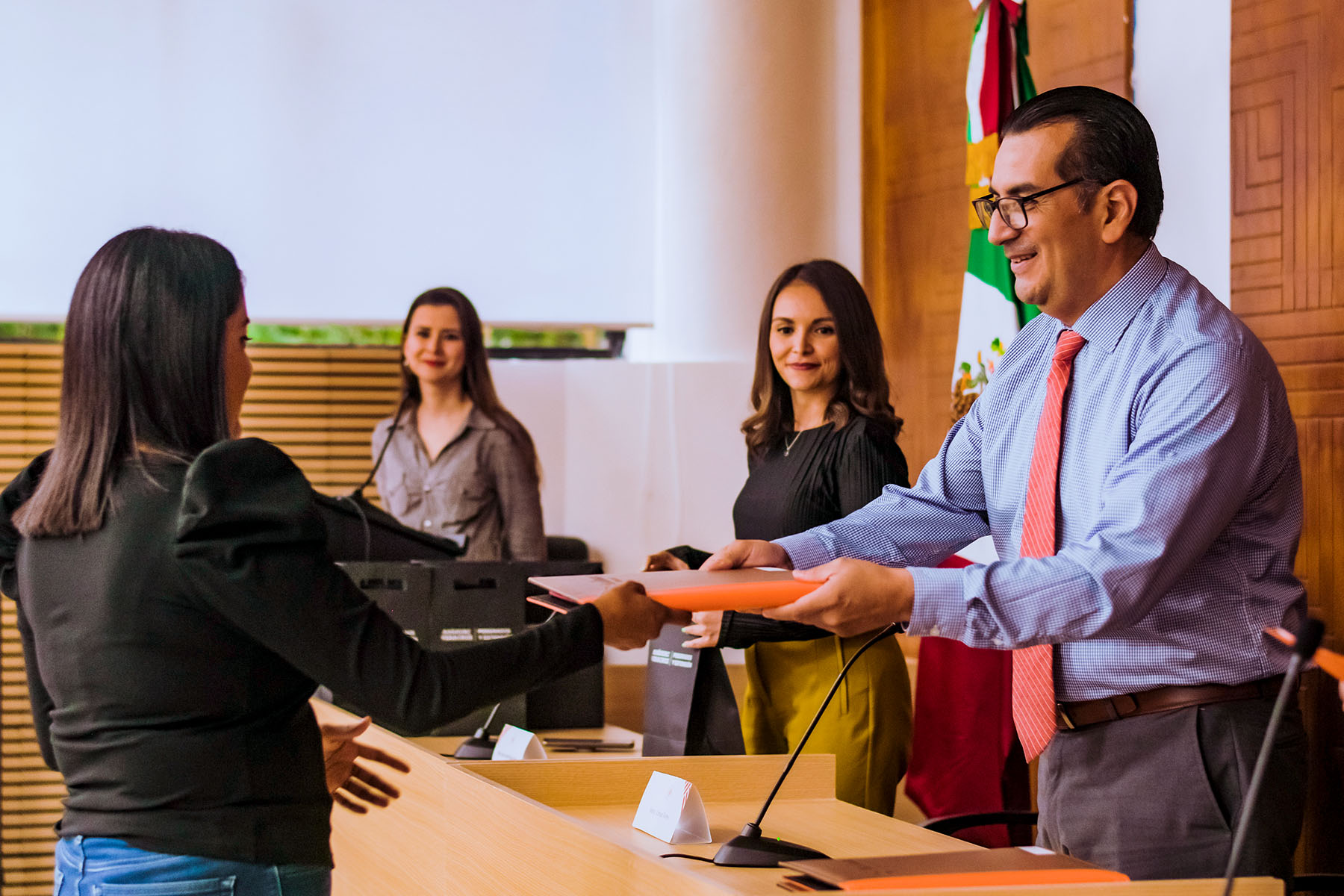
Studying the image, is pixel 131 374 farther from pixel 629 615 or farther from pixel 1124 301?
pixel 1124 301

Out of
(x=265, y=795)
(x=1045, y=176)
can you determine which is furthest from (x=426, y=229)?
(x=265, y=795)

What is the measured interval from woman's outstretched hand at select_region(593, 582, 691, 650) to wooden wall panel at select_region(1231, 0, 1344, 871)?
60.9 inches

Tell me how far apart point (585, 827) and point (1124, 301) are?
3.65 ft

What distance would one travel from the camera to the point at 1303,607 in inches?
75.4

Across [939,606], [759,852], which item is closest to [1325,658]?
[939,606]

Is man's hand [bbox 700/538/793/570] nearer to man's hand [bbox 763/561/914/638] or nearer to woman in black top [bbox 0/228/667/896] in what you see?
man's hand [bbox 763/561/914/638]

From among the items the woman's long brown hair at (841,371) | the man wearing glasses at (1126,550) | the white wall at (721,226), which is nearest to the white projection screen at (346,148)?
the white wall at (721,226)

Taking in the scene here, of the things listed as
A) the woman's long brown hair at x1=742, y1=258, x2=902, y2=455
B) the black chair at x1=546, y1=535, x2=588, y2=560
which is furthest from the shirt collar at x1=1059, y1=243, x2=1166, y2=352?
the black chair at x1=546, y1=535, x2=588, y2=560

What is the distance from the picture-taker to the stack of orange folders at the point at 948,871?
57.6 inches

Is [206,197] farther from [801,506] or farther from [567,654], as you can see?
[567,654]

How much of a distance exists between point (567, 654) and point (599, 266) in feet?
12.2

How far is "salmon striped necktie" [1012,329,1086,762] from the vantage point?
6.52ft

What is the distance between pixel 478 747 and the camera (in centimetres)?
283

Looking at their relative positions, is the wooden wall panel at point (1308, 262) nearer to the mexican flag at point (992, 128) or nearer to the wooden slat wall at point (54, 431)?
the mexican flag at point (992, 128)
